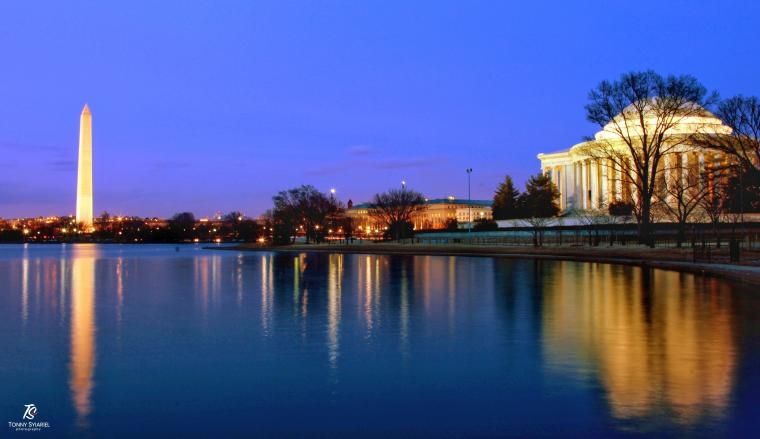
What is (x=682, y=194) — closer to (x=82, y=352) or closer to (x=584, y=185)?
(x=584, y=185)

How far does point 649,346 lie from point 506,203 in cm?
8329

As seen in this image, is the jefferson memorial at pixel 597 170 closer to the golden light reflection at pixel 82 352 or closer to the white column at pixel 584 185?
the white column at pixel 584 185

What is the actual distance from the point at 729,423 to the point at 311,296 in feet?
53.7

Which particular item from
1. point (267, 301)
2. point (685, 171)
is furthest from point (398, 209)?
point (267, 301)

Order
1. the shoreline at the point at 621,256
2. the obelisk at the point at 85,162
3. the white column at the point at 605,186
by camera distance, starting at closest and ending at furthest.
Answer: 1. the shoreline at the point at 621,256
2. the white column at the point at 605,186
3. the obelisk at the point at 85,162

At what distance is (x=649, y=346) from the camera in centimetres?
1289

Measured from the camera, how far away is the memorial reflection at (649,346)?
8.92 metres

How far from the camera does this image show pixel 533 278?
30969 millimetres

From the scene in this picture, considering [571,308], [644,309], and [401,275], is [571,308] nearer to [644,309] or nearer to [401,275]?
A: [644,309]

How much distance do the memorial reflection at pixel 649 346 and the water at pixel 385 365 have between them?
45mm

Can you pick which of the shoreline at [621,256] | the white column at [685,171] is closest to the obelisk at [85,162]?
the shoreline at [621,256]

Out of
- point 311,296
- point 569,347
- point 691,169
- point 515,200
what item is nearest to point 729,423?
point 569,347

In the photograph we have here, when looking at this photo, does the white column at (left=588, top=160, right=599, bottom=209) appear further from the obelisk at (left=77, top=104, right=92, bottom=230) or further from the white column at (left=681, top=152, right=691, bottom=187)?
the obelisk at (left=77, top=104, right=92, bottom=230)

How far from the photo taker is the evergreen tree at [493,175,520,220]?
307ft
